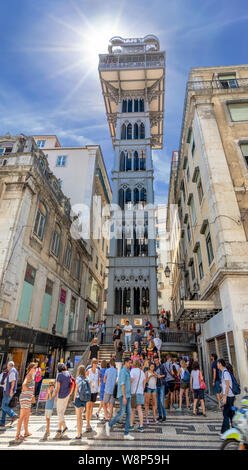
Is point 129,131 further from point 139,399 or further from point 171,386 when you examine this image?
point 139,399

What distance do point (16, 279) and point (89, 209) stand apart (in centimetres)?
1736

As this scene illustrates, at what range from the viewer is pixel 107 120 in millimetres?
41719

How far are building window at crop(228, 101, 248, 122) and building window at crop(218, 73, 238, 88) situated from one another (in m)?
2.44

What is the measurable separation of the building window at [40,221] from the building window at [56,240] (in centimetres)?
227

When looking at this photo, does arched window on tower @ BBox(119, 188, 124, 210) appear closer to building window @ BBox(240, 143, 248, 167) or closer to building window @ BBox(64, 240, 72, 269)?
building window @ BBox(64, 240, 72, 269)

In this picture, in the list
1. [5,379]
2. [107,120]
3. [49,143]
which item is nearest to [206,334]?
[5,379]

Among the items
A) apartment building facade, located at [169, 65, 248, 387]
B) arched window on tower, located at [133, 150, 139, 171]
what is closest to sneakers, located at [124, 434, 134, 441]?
apartment building facade, located at [169, 65, 248, 387]

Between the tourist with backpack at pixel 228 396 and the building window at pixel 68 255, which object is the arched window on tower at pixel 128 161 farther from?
the tourist with backpack at pixel 228 396

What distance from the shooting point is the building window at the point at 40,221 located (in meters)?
17.4

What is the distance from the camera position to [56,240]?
21391 mm

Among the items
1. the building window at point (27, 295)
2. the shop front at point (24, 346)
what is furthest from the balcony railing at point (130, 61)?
the shop front at point (24, 346)

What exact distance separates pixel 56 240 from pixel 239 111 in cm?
1672

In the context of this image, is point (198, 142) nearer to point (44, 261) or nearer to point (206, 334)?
point (206, 334)

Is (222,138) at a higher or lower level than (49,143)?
lower
